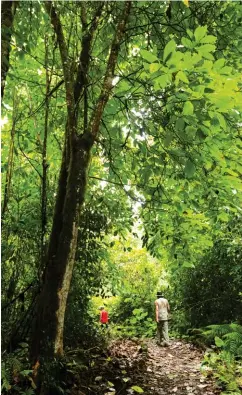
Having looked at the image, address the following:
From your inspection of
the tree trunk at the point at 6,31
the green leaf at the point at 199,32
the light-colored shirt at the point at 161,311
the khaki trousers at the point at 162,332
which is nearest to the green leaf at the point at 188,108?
the green leaf at the point at 199,32

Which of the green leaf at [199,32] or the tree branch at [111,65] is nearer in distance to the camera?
the green leaf at [199,32]

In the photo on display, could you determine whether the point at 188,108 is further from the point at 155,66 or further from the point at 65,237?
the point at 65,237

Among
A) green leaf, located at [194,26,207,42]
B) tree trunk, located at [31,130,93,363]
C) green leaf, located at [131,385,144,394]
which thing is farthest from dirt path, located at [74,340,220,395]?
green leaf, located at [194,26,207,42]

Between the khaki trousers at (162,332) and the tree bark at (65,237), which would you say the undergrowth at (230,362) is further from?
the khaki trousers at (162,332)

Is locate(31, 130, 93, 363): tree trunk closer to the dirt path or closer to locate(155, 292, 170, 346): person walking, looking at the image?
the dirt path

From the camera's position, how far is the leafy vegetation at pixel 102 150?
3348 millimetres

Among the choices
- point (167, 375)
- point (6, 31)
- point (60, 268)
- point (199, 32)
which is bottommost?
point (167, 375)

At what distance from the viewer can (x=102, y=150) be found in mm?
5754

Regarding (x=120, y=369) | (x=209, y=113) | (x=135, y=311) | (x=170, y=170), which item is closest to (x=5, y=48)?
(x=209, y=113)

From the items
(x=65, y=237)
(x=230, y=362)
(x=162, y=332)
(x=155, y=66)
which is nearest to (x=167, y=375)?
(x=230, y=362)

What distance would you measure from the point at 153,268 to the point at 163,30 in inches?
490

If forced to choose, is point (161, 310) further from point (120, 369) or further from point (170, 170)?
point (170, 170)

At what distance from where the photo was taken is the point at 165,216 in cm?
608

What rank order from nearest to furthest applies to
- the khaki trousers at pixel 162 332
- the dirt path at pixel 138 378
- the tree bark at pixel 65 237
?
the tree bark at pixel 65 237, the dirt path at pixel 138 378, the khaki trousers at pixel 162 332
